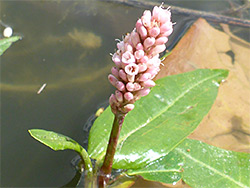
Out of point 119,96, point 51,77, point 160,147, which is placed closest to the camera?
point 119,96

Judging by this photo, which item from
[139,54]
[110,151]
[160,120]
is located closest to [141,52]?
[139,54]

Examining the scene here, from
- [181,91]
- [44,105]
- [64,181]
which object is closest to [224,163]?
[181,91]

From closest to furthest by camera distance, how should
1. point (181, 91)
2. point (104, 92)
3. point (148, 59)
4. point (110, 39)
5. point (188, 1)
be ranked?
1. point (148, 59)
2. point (181, 91)
3. point (104, 92)
4. point (110, 39)
5. point (188, 1)

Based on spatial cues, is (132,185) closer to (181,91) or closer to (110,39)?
(181,91)

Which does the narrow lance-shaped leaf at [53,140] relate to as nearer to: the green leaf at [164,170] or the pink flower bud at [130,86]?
the green leaf at [164,170]

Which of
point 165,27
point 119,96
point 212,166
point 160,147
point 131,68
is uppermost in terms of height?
point 165,27

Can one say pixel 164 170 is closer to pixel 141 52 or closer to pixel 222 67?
pixel 141 52
